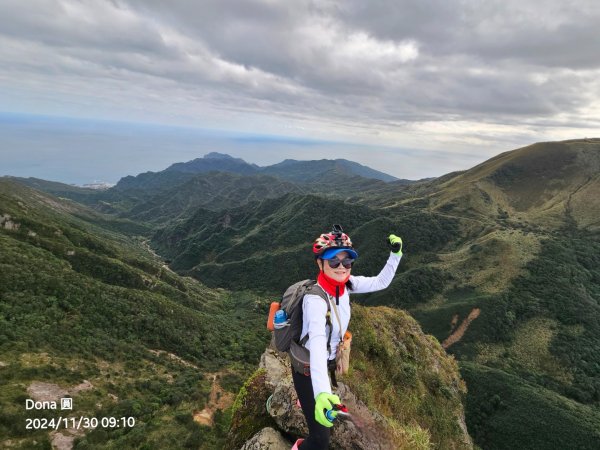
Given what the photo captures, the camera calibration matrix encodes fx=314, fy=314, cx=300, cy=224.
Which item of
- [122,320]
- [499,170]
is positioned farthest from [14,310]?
[499,170]

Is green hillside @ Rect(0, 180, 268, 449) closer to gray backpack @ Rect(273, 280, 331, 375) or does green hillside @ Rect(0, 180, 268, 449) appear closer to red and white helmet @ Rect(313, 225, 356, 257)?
gray backpack @ Rect(273, 280, 331, 375)

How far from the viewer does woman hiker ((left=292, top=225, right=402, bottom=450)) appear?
17.0ft

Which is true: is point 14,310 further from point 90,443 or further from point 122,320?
point 90,443

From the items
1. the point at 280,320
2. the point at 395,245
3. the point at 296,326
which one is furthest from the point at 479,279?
the point at 280,320

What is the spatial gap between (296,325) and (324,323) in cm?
66

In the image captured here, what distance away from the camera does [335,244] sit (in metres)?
6.36

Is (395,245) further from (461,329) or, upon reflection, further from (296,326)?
(461,329)

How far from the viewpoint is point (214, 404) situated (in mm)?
31719

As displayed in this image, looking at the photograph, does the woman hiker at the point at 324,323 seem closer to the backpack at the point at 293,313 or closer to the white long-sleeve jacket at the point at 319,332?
the white long-sleeve jacket at the point at 319,332

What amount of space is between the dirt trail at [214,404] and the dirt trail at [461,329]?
238 feet

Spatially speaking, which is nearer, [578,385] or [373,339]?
[373,339]

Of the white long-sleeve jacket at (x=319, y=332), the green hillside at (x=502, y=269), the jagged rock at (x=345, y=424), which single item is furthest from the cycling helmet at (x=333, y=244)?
the green hillside at (x=502, y=269)

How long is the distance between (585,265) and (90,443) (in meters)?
151

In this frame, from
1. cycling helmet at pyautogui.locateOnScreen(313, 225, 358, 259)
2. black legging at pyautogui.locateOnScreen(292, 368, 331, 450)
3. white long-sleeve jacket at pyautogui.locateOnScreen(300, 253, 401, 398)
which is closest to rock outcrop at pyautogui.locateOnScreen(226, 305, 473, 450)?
black legging at pyautogui.locateOnScreen(292, 368, 331, 450)
